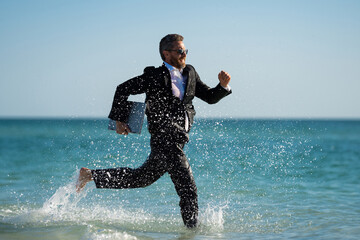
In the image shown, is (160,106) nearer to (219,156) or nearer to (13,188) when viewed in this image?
(13,188)

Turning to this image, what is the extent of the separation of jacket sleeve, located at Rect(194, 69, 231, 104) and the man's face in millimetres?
260

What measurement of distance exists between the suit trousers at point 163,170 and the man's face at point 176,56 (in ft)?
2.17

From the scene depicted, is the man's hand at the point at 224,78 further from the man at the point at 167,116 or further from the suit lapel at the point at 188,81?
the suit lapel at the point at 188,81

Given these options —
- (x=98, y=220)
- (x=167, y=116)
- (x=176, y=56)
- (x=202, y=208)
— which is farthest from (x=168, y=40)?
(x=202, y=208)

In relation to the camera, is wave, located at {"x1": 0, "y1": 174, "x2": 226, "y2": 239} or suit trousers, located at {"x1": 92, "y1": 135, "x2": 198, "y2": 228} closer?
suit trousers, located at {"x1": 92, "y1": 135, "x2": 198, "y2": 228}

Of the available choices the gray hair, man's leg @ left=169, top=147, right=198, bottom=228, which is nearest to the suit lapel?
the gray hair

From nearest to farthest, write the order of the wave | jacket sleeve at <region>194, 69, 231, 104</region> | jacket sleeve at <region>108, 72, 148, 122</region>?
jacket sleeve at <region>108, 72, 148, 122</region> < jacket sleeve at <region>194, 69, 231, 104</region> < the wave

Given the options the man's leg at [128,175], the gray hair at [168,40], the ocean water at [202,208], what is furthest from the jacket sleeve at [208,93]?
the ocean water at [202,208]

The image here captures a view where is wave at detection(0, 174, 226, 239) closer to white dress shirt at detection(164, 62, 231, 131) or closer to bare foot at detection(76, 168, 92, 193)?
bare foot at detection(76, 168, 92, 193)

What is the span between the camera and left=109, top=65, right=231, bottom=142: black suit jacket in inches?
170

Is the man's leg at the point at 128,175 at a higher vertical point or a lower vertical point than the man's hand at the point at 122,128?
lower

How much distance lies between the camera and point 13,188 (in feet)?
25.8

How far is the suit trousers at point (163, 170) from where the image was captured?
4.44m

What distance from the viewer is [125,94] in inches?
171
